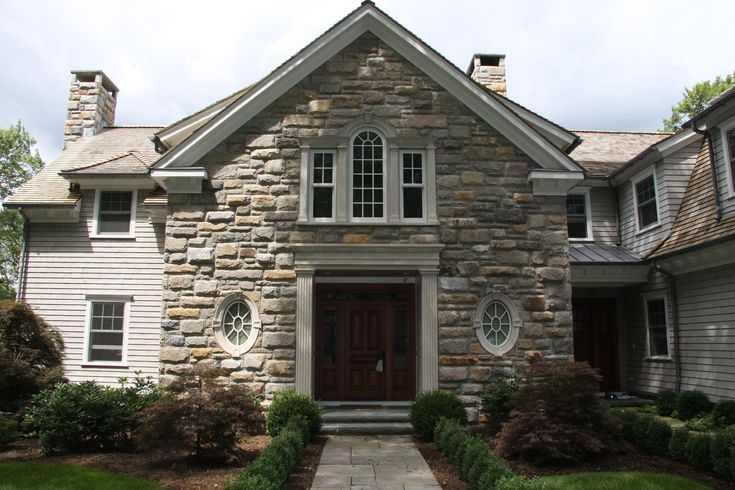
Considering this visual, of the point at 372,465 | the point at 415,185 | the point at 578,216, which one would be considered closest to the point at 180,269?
the point at 415,185

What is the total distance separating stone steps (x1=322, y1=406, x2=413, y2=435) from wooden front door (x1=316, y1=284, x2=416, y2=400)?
1114mm

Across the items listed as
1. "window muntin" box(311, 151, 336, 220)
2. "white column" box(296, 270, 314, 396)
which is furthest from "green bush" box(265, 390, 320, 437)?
"window muntin" box(311, 151, 336, 220)

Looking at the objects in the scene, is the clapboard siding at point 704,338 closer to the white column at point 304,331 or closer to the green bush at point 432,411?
the green bush at point 432,411

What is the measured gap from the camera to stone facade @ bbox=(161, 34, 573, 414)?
1093 centimetres

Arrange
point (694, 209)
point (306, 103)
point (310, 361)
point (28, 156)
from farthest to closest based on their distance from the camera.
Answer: point (28, 156), point (694, 209), point (306, 103), point (310, 361)

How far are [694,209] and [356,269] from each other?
27.1 feet

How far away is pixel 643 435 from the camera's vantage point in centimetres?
902

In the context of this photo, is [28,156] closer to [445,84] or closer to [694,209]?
[445,84]

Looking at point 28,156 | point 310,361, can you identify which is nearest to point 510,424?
point 310,361

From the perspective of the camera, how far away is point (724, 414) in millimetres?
10820

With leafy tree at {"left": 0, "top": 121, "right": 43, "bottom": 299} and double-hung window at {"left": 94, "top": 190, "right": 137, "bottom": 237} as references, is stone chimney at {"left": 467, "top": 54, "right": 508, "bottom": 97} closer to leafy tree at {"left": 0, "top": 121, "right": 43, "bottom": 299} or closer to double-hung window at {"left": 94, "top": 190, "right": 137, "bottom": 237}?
double-hung window at {"left": 94, "top": 190, "right": 137, "bottom": 237}

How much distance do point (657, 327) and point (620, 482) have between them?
28.4 ft

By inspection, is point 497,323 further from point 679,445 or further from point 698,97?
point 698,97

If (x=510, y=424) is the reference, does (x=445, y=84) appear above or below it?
above
